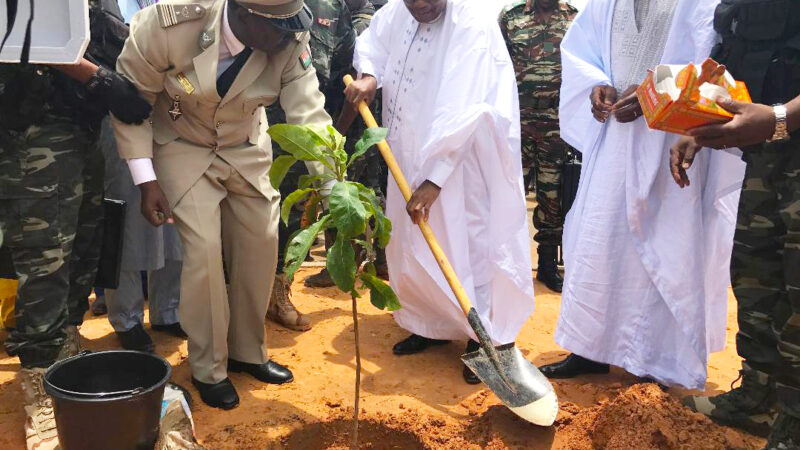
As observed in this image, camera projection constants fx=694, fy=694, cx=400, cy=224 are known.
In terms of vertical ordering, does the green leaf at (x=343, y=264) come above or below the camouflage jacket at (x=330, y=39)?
below

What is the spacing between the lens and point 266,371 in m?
3.39

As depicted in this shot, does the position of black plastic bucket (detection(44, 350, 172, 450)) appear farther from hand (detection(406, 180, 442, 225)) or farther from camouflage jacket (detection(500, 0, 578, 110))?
camouflage jacket (detection(500, 0, 578, 110))

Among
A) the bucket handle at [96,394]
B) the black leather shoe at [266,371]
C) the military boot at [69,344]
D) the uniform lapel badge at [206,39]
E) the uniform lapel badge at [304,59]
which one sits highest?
the uniform lapel badge at [206,39]

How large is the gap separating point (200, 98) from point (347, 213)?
107 centimetres

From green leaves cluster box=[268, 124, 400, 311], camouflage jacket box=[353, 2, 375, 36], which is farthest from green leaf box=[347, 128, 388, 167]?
camouflage jacket box=[353, 2, 375, 36]

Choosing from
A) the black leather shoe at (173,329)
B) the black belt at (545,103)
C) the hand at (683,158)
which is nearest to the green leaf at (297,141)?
the hand at (683,158)

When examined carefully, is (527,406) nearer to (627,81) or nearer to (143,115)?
(627,81)

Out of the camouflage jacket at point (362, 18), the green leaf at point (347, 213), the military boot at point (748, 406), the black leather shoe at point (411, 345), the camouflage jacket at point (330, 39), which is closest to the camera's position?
the green leaf at point (347, 213)

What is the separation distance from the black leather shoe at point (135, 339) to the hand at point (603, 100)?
8.48ft

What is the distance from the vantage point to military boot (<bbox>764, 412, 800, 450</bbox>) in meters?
2.57

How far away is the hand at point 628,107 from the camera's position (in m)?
3.15

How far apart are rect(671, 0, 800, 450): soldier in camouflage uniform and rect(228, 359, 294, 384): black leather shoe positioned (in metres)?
1.91

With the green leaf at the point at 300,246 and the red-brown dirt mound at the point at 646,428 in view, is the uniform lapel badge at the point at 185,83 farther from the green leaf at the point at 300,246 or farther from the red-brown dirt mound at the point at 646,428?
the red-brown dirt mound at the point at 646,428

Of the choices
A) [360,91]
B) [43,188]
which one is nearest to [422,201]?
[360,91]
